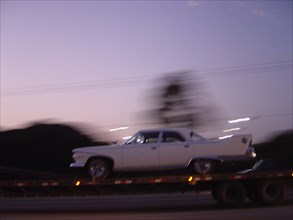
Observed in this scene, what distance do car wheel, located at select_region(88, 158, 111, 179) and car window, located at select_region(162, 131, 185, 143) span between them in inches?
75.1

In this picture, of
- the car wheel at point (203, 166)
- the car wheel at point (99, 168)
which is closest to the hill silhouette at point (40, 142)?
the car wheel at point (99, 168)

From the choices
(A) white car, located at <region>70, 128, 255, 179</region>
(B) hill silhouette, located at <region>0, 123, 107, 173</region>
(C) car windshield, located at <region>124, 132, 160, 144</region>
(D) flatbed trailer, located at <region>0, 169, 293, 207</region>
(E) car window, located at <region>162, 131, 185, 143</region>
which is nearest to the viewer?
(A) white car, located at <region>70, 128, 255, 179</region>

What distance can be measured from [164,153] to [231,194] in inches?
93.1

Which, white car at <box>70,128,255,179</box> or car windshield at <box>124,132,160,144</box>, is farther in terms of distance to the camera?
car windshield at <box>124,132,160,144</box>

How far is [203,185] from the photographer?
15.0m

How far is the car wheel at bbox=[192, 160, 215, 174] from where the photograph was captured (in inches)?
570

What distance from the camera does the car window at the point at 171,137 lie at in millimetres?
14656

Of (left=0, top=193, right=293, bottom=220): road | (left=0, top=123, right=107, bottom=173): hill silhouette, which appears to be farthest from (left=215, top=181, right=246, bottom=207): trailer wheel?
(left=0, top=123, right=107, bottom=173): hill silhouette

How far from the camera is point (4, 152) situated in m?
37.1

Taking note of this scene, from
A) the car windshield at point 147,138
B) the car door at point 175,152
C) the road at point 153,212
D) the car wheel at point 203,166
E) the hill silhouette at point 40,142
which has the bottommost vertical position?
the road at point 153,212

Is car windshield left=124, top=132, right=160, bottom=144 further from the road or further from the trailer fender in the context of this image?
the trailer fender

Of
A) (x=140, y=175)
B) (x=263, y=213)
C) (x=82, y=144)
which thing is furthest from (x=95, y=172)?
(x=82, y=144)

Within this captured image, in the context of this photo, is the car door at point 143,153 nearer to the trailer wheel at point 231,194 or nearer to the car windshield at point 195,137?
the car windshield at point 195,137

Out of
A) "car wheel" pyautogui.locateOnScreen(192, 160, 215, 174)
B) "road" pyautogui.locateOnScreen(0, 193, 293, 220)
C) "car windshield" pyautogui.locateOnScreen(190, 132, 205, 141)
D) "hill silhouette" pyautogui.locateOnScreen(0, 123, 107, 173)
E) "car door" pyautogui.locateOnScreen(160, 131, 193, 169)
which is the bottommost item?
"road" pyautogui.locateOnScreen(0, 193, 293, 220)
